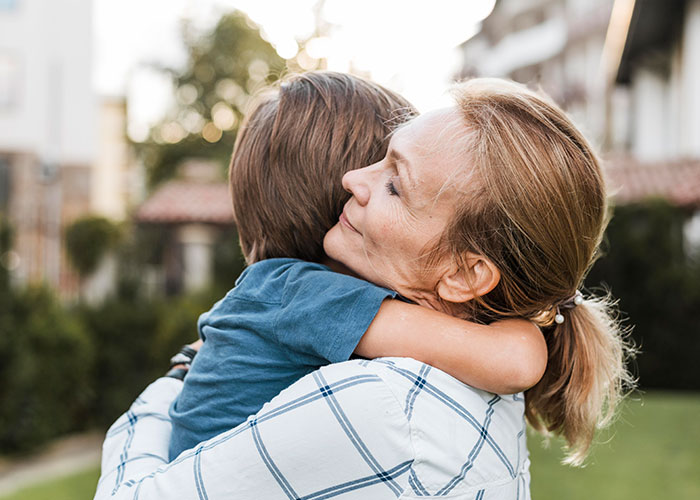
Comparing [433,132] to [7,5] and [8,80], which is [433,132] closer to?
[8,80]

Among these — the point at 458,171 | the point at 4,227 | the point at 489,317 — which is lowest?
the point at 4,227

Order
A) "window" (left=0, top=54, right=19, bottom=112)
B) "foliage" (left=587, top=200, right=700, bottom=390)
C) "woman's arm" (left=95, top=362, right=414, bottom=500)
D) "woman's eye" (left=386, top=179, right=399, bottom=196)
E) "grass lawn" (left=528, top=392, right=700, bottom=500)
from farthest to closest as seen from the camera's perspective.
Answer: "window" (left=0, top=54, right=19, bottom=112) → "foliage" (left=587, top=200, right=700, bottom=390) → "grass lawn" (left=528, top=392, right=700, bottom=500) → "woman's eye" (left=386, top=179, right=399, bottom=196) → "woman's arm" (left=95, top=362, right=414, bottom=500)

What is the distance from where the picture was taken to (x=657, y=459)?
6.97 m

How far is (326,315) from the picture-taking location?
3.95 feet

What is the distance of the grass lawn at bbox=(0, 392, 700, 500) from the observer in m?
6.06

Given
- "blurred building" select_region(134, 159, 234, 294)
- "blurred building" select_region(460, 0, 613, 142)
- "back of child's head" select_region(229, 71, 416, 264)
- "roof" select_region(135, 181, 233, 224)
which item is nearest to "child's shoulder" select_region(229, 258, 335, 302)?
"back of child's head" select_region(229, 71, 416, 264)

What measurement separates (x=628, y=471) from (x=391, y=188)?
20.6 feet

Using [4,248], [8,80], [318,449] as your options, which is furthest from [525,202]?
[8,80]

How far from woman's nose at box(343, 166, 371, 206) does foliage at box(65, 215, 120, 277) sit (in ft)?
33.7

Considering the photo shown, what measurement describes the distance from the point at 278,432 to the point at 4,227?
8443 millimetres

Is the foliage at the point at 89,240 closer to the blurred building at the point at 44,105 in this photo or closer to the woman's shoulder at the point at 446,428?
the blurred building at the point at 44,105

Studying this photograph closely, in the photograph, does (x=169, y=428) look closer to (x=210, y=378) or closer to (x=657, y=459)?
(x=210, y=378)

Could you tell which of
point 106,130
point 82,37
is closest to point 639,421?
point 82,37

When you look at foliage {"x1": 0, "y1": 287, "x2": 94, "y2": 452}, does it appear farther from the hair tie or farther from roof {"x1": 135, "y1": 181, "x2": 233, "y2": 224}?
the hair tie
